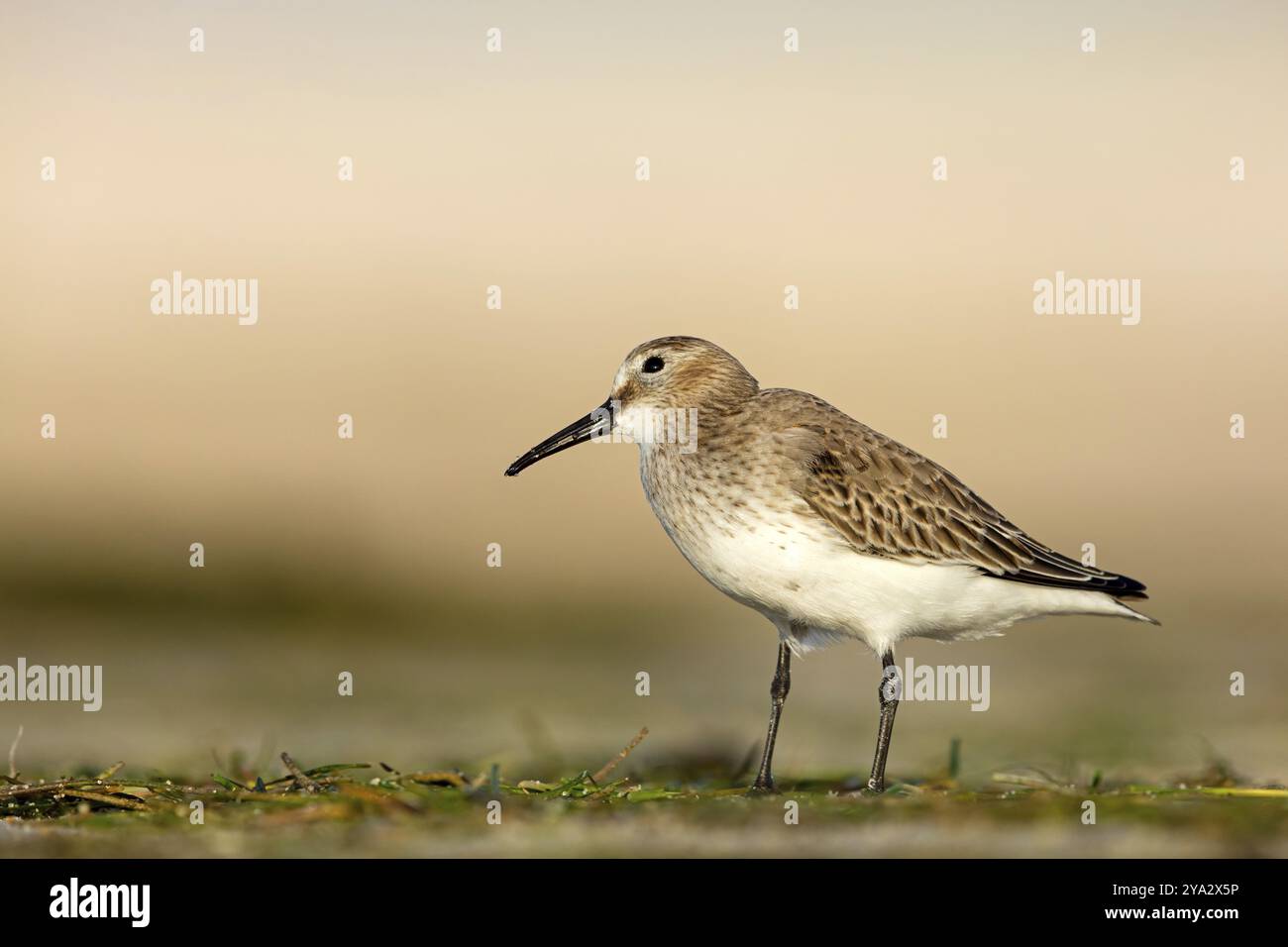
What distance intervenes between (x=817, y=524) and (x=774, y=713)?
3.17 ft

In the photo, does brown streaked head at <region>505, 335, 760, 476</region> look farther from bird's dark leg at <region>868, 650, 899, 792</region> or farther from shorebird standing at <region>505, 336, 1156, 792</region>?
bird's dark leg at <region>868, 650, 899, 792</region>

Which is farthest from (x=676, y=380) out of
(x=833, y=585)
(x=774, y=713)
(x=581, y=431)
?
(x=774, y=713)

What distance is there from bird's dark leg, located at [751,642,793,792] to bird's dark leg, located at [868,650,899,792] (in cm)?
45

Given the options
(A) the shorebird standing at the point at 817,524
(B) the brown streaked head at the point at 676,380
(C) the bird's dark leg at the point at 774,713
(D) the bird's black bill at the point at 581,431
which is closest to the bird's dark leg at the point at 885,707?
(A) the shorebird standing at the point at 817,524

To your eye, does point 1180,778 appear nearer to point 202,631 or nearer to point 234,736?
point 234,736

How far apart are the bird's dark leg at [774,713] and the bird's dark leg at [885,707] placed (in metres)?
0.45

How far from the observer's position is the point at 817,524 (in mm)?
6691

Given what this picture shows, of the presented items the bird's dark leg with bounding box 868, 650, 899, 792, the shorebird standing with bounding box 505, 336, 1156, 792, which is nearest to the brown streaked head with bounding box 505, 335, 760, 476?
the shorebird standing with bounding box 505, 336, 1156, 792

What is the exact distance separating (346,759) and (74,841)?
7.23 feet

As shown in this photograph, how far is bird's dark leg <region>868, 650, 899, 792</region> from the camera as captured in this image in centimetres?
659

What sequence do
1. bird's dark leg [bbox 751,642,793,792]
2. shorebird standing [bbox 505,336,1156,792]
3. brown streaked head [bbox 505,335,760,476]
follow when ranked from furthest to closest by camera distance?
brown streaked head [bbox 505,335,760,476] < shorebird standing [bbox 505,336,1156,792] < bird's dark leg [bbox 751,642,793,792]

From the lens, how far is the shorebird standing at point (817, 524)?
6664 mm

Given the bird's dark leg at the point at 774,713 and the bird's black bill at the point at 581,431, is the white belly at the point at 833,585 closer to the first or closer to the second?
the bird's dark leg at the point at 774,713

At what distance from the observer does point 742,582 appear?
664 centimetres
